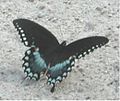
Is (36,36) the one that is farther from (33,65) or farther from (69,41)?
(69,41)

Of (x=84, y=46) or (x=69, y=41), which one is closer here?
(x=84, y=46)

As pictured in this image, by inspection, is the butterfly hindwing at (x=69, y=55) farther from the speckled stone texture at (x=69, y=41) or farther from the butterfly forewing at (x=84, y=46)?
the speckled stone texture at (x=69, y=41)

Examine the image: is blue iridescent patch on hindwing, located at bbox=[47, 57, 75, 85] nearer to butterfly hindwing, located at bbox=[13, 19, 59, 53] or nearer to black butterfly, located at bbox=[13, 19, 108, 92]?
black butterfly, located at bbox=[13, 19, 108, 92]

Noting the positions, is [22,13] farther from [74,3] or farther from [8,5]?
[74,3]

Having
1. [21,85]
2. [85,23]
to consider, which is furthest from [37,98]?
[85,23]

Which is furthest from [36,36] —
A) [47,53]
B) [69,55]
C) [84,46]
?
[84,46]

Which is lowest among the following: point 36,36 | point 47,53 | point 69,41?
point 69,41
